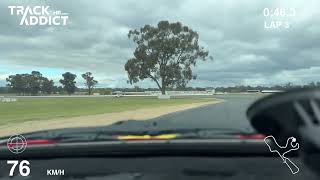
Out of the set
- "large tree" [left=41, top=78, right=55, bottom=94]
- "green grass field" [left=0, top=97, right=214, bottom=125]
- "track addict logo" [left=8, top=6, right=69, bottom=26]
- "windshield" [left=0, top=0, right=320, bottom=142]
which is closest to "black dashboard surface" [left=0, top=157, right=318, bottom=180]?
"windshield" [left=0, top=0, right=320, bottom=142]

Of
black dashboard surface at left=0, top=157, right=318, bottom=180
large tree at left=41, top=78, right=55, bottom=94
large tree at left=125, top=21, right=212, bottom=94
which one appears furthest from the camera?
large tree at left=41, top=78, right=55, bottom=94

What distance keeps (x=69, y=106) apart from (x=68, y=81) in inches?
9.5

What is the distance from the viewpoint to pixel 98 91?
3004mm

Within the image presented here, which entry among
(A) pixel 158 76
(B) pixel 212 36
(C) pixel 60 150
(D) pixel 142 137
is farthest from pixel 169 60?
(C) pixel 60 150

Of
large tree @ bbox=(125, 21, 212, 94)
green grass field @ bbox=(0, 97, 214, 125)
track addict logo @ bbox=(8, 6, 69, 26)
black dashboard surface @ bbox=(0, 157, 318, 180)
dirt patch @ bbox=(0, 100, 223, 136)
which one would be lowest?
black dashboard surface @ bbox=(0, 157, 318, 180)

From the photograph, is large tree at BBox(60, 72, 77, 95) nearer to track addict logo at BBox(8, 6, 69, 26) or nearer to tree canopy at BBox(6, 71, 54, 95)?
tree canopy at BBox(6, 71, 54, 95)

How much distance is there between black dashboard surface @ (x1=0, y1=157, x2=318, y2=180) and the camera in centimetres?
259

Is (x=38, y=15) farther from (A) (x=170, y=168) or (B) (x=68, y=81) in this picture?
(A) (x=170, y=168)

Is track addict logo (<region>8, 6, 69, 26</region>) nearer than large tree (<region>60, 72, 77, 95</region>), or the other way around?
track addict logo (<region>8, 6, 69, 26</region>)

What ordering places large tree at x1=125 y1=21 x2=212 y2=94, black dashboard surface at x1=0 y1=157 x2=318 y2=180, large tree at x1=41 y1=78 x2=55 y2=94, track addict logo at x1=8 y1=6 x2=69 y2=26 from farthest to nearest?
large tree at x1=41 y1=78 x2=55 y2=94, large tree at x1=125 y1=21 x2=212 y2=94, track addict logo at x1=8 y1=6 x2=69 y2=26, black dashboard surface at x1=0 y1=157 x2=318 y2=180

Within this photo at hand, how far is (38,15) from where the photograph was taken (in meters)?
2.72

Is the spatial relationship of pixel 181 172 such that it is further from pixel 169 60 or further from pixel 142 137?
pixel 169 60

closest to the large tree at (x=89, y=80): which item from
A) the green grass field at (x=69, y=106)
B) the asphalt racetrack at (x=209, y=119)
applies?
the green grass field at (x=69, y=106)

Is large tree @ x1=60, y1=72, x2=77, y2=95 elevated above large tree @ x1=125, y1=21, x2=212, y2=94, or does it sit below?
below
